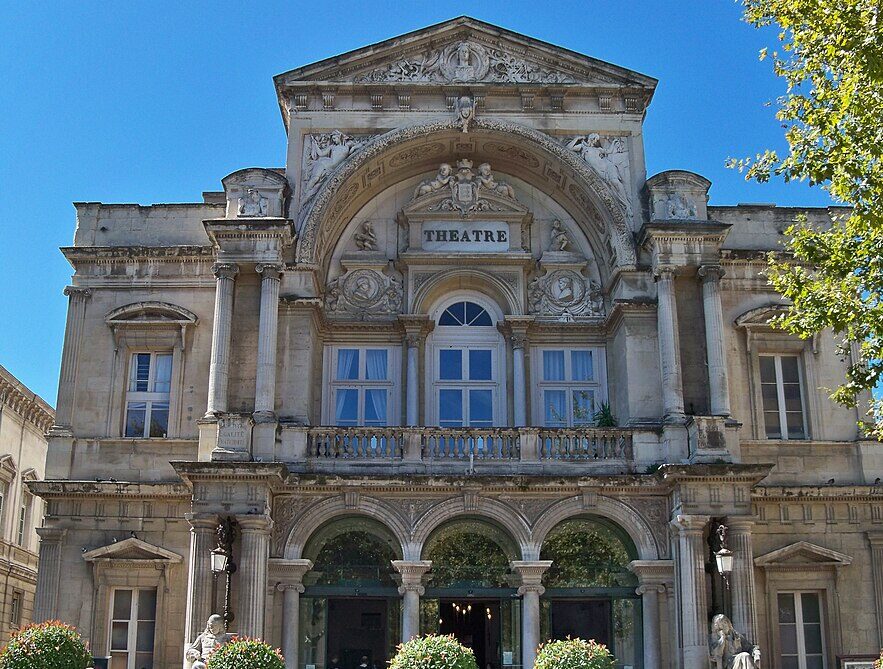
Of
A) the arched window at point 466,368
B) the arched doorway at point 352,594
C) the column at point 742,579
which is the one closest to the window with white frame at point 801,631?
the column at point 742,579

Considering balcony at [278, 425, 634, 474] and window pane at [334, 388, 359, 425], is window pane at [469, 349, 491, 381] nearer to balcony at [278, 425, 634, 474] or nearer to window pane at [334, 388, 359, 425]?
window pane at [334, 388, 359, 425]

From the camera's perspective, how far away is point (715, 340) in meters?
24.6

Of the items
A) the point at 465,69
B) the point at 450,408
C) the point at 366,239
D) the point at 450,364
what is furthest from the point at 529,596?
the point at 465,69

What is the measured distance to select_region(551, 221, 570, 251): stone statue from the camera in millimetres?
27938

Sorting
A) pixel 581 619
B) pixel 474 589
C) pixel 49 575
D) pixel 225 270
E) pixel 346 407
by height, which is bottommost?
pixel 581 619

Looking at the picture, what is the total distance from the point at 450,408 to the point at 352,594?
5.19 metres

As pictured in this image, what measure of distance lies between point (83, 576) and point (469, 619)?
8489 millimetres

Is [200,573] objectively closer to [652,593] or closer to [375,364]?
[375,364]

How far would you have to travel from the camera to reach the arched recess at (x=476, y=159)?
2623 centimetres

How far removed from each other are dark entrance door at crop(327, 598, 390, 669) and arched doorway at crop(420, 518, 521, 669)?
3.34 ft

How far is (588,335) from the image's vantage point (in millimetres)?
27297

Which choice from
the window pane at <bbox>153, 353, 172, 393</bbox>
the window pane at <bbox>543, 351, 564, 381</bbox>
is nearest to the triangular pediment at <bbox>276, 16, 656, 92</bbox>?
the window pane at <bbox>543, 351, 564, 381</bbox>

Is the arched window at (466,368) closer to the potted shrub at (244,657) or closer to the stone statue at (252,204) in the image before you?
the stone statue at (252,204)

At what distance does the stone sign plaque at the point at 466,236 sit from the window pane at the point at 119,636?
1108 centimetres
